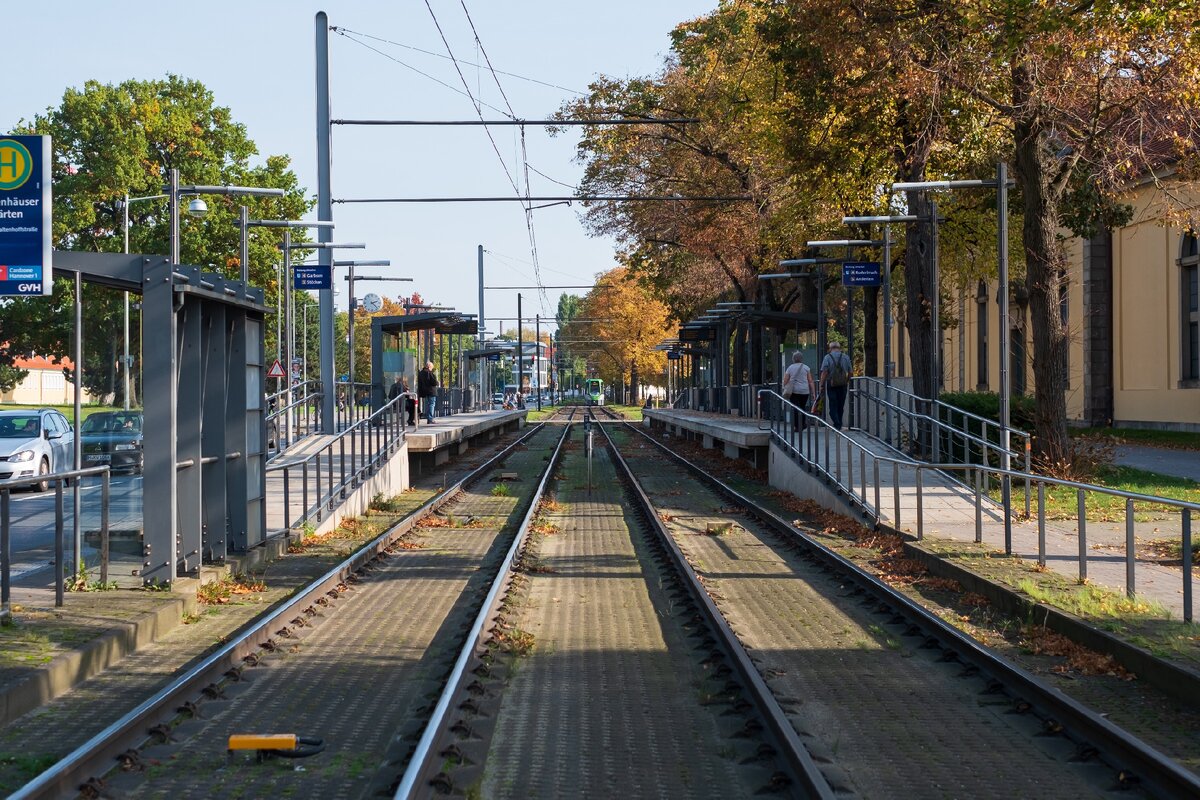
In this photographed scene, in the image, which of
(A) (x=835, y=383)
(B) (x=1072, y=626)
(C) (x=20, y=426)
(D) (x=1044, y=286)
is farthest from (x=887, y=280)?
(B) (x=1072, y=626)

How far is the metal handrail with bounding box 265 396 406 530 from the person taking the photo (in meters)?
16.4

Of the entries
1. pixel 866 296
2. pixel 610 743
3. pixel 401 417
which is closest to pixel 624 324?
pixel 866 296

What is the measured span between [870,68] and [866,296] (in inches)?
723

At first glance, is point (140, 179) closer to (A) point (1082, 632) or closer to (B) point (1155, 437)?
(B) point (1155, 437)

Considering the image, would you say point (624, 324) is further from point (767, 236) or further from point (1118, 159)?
point (1118, 159)

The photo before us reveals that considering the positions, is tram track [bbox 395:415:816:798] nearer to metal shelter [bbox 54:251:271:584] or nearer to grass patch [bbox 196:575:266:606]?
grass patch [bbox 196:575:266:606]

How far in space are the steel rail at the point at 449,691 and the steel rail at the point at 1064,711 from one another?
3126 millimetres

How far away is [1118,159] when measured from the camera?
20594mm

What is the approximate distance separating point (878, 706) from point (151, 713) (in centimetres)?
396

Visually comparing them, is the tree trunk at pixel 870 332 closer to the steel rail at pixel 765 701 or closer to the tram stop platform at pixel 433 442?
the tram stop platform at pixel 433 442

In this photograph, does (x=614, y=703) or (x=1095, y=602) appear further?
(x=1095, y=602)

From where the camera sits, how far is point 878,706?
319 inches

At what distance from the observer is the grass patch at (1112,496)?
41.1ft

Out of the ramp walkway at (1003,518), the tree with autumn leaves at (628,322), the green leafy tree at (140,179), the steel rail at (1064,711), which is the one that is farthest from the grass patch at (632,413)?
the steel rail at (1064,711)
